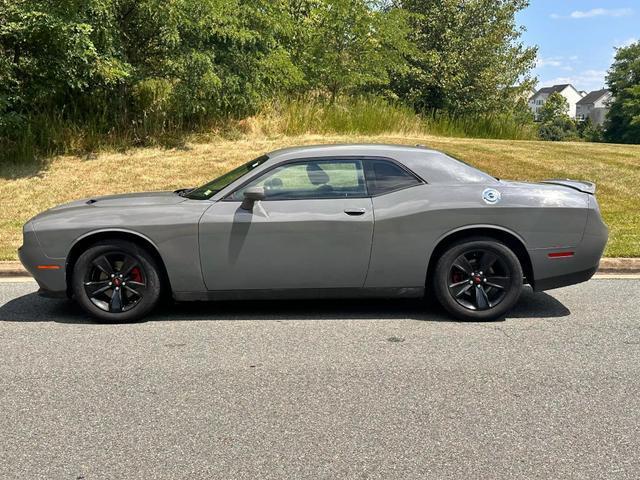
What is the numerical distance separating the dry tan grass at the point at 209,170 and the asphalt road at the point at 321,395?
4.94m

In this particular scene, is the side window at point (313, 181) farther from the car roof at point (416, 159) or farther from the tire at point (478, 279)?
the tire at point (478, 279)

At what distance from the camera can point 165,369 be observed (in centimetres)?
393

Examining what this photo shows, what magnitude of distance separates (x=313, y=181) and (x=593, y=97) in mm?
132172

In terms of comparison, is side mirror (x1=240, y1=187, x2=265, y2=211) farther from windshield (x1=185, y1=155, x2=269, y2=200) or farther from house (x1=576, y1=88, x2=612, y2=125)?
house (x1=576, y1=88, x2=612, y2=125)

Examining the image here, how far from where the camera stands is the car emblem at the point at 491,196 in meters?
4.90

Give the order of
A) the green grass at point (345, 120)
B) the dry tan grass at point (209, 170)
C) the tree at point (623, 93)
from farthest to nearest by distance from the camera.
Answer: the tree at point (623, 93) < the green grass at point (345, 120) < the dry tan grass at point (209, 170)

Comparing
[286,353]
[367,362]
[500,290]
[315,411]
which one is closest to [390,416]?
[315,411]

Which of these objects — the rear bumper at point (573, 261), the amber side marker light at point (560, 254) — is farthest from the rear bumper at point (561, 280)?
the amber side marker light at point (560, 254)

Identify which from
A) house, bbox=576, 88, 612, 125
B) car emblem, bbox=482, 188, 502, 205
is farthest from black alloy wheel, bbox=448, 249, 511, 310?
house, bbox=576, 88, 612, 125

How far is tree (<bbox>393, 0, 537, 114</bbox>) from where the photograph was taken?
24484 millimetres

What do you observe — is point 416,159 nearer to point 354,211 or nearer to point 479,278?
point 354,211

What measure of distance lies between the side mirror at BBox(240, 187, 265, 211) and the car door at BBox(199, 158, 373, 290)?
44 mm

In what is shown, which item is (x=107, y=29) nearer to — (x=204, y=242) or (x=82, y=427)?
(x=204, y=242)

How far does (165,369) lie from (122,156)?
1013 centimetres
